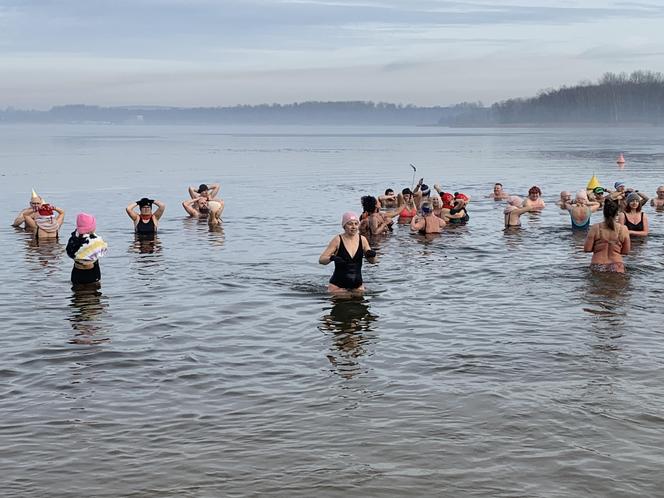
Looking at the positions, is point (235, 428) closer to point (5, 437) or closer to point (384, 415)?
point (384, 415)

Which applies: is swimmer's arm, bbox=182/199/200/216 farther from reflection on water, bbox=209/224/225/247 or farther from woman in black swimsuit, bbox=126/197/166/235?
woman in black swimsuit, bbox=126/197/166/235

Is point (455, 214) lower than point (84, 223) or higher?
lower

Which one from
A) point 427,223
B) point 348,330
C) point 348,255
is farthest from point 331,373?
point 427,223

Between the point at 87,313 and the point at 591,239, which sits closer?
the point at 87,313

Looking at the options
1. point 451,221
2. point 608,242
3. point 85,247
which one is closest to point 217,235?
point 451,221

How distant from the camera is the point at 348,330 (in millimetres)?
13125

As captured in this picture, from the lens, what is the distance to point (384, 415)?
9.32m

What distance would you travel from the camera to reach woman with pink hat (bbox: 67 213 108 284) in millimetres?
15266

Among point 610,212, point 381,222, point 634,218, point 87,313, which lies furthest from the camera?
point 381,222

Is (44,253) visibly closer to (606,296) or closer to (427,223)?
(427,223)

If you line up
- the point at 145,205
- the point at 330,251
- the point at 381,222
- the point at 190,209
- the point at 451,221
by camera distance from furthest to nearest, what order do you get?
the point at 190,209, the point at 451,221, the point at 381,222, the point at 145,205, the point at 330,251

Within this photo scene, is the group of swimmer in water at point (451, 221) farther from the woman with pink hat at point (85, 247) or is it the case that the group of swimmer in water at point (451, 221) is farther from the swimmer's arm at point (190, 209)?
the swimmer's arm at point (190, 209)

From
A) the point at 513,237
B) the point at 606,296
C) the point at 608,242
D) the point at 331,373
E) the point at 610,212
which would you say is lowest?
the point at 331,373

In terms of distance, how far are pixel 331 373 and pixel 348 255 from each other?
392cm
